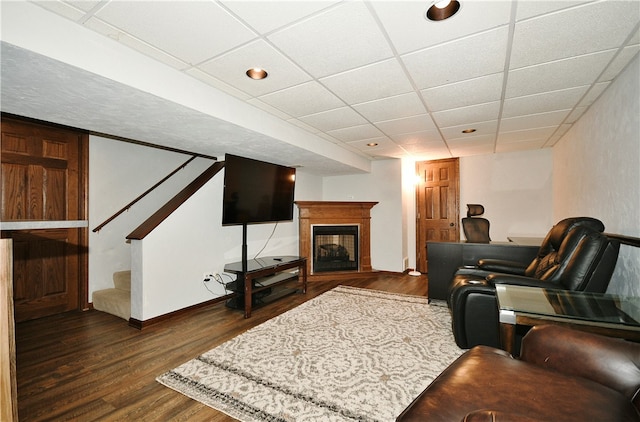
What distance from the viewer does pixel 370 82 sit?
2.38 metres

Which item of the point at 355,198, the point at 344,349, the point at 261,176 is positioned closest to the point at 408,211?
the point at 355,198

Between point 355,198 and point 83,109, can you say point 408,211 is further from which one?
point 83,109

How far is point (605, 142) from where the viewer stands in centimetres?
257

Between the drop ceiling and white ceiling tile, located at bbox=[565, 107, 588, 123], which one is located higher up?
the drop ceiling

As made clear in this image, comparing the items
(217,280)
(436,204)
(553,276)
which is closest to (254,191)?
(217,280)

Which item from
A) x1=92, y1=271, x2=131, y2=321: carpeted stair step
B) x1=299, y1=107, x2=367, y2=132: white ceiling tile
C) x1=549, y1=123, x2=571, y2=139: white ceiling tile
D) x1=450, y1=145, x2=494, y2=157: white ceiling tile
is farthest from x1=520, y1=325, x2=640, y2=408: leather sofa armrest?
x1=450, y1=145, x2=494, y2=157: white ceiling tile

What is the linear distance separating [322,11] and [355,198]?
466cm

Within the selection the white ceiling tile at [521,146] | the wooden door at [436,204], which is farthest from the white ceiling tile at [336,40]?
the wooden door at [436,204]

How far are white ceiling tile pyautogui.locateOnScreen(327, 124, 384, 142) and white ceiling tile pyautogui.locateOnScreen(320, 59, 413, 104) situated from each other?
34.3 inches

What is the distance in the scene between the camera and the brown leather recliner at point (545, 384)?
38.0 inches

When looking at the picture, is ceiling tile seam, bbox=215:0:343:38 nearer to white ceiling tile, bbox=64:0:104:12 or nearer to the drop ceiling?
the drop ceiling

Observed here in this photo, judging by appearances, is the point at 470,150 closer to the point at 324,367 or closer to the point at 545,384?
the point at 324,367

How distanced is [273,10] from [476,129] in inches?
125

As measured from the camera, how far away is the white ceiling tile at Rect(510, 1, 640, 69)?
156 cm
